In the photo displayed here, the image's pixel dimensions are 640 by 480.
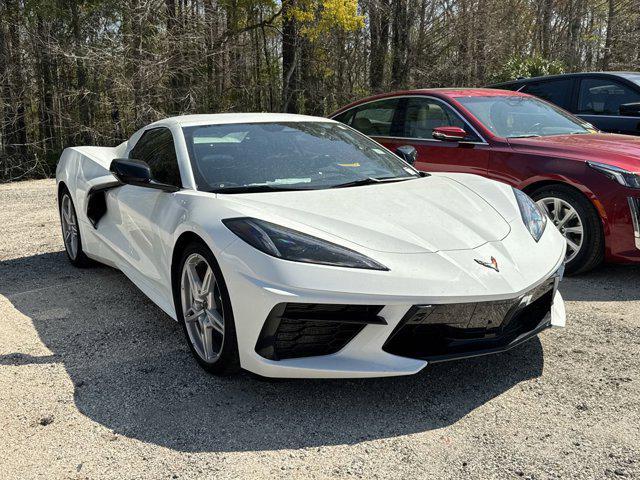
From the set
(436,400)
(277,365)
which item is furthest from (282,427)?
(436,400)

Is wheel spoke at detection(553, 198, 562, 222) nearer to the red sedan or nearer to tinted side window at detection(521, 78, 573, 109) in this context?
the red sedan

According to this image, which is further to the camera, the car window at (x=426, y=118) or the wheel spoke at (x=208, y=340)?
the car window at (x=426, y=118)

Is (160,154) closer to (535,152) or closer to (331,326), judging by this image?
(331,326)

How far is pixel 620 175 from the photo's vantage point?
459 cm

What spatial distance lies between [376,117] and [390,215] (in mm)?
3853

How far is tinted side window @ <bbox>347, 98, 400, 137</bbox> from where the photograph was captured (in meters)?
6.60

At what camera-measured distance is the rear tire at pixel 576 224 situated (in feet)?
15.4

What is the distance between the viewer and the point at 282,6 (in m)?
17.4

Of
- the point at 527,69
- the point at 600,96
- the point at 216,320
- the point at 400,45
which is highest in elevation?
the point at 400,45

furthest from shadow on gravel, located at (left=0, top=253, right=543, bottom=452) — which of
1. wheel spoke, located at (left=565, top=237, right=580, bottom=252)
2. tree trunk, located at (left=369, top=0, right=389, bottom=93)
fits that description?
tree trunk, located at (left=369, top=0, right=389, bottom=93)

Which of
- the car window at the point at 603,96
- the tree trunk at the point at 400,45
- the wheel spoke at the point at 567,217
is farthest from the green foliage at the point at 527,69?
the wheel spoke at the point at 567,217

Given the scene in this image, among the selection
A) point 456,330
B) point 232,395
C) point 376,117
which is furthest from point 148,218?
point 376,117

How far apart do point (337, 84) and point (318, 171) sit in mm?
15419

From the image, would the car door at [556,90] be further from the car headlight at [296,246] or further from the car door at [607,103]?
the car headlight at [296,246]
